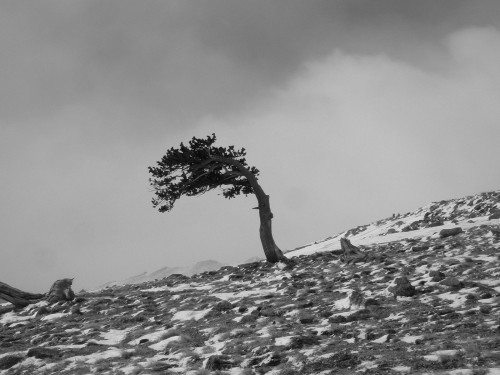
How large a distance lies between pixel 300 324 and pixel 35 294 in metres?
13.4

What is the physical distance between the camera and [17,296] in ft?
55.2

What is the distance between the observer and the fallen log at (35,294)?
16.2 meters

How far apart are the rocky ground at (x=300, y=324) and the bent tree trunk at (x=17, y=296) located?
548 mm

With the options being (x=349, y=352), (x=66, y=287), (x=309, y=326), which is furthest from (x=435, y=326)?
(x=66, y=287)

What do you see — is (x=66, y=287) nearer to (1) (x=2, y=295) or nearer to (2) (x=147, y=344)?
(1) (x=2, y=295)

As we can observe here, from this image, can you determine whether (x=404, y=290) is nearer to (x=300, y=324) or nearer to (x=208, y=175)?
(x=300, y=324)

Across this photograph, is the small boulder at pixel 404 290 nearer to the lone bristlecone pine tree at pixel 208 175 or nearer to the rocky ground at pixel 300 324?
the rocky ground at pixel 300 324

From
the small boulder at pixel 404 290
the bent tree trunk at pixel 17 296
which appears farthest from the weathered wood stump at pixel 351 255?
the bent tree trunk at pixel 17 296

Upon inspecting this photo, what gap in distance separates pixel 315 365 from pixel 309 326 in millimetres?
2626

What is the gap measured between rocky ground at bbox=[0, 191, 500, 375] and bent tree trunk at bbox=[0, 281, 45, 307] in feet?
1.80

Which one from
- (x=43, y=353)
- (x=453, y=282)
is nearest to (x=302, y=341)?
(x=453, y=282)

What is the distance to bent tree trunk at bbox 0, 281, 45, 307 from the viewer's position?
16469 millimetres

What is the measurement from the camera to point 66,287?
16.5 metres

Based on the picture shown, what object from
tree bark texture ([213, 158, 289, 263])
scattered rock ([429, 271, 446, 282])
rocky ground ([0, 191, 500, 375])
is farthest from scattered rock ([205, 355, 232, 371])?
tree bark texture ([213, 158, 289, 263])
